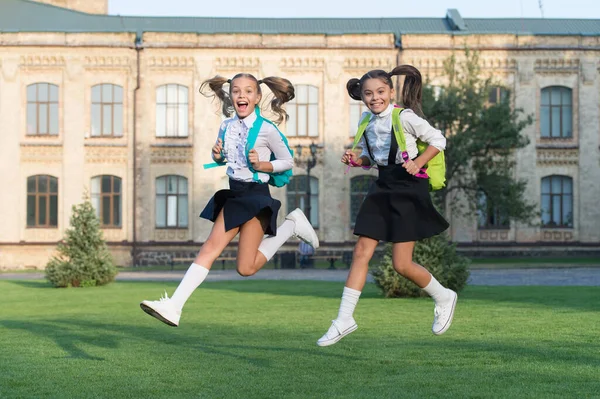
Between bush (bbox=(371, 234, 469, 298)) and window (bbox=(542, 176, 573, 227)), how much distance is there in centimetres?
2894

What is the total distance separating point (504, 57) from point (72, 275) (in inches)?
1039

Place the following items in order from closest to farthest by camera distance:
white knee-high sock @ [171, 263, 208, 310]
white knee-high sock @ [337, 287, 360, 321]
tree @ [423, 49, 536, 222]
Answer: white knee-high sock @ [171, 263, 208, 310], white knee-high sock @ [337, 287, 360, 321], tree @ [423, 49, 536, 222]

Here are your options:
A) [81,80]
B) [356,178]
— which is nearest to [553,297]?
[356,178]

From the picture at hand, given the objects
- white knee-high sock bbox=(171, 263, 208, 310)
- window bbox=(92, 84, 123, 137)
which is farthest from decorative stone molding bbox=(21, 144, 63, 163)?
white knee-high sock bbox=(171, 263, 208, 310)

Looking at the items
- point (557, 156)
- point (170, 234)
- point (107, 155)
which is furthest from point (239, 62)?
point (557, 156)

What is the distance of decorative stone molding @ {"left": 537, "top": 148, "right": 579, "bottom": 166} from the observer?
158 ft

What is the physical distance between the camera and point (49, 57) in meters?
47.9

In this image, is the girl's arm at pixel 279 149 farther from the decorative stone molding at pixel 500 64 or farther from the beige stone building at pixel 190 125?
the decorative stone molding at pixel 500 64

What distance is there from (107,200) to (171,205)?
9.18 feet

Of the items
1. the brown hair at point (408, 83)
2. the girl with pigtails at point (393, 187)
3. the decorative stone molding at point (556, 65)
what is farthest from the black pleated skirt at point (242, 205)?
the decorative stone molding at point (556, 65)

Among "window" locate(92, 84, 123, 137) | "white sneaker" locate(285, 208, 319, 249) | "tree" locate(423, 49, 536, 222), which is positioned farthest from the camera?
"window" locate(92, 84, 123, 137)

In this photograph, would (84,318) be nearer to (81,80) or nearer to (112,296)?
(112,296)

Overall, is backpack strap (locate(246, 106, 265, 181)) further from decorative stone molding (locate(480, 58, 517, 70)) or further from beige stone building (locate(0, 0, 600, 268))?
decorative stone molding (locate(480, 58, 517, 70))

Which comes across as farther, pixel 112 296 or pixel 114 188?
pixel 114 188
